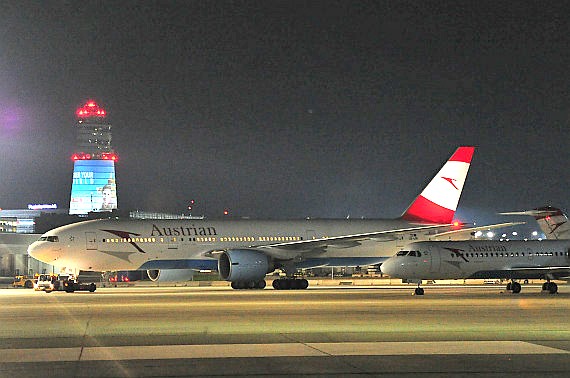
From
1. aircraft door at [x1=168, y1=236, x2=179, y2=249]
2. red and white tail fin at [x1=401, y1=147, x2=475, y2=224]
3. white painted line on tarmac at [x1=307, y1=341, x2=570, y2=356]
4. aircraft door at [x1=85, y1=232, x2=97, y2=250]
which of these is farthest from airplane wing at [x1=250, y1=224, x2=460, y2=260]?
white painted line on tarmac at [x1=307, y1=341, x2=570, y2=356]

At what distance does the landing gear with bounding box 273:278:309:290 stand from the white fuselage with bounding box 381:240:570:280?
266 inches

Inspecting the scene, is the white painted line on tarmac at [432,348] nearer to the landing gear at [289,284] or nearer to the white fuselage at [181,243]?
the landing gear at [289,284]

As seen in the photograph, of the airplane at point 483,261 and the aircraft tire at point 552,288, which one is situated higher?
the airplane at point 483,261

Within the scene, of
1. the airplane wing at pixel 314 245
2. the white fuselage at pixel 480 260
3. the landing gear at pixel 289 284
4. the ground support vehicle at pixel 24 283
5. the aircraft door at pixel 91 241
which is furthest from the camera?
the ground support vehicle at pixel 24 283

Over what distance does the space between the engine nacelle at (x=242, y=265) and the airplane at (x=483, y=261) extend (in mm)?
7600

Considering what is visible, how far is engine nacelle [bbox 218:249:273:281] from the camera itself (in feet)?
158

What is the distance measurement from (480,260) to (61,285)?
83.1 ft

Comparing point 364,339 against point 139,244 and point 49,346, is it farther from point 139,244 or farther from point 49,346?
point 139,244

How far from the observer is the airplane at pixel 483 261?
44719mm

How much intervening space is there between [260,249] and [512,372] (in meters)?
37.0

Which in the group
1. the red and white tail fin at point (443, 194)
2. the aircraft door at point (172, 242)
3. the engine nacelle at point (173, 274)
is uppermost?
the red and white tail fin at point (443, 194)

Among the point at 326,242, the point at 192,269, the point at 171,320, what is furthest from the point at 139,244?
the point at 171,320

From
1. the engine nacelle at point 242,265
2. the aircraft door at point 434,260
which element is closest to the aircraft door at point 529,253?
the aircraft door at point 434,260

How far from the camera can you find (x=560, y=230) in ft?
213
